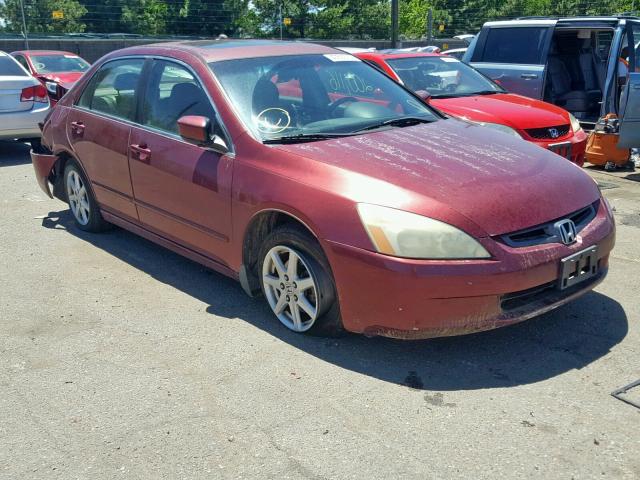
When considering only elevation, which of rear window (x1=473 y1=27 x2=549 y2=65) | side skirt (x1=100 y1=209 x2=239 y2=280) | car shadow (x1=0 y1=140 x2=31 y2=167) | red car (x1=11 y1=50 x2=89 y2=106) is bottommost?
car shadow (x1=0 y1=140 x2=31 y2=167)

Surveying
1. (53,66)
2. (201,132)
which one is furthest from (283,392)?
(53,66)

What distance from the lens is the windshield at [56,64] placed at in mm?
14898

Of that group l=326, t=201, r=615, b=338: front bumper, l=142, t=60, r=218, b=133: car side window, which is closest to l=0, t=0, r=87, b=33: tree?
l=142, t=60, r=218, b=133: car side window

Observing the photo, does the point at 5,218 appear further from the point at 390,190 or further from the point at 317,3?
the point at 317,3

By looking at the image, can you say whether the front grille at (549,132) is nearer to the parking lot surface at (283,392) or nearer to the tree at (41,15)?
the parking lot surface at (283,392)

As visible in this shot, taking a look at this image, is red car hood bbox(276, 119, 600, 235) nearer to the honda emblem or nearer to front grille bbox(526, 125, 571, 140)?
the honda emblem

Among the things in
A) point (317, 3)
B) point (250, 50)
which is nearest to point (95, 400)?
point (250, 50)

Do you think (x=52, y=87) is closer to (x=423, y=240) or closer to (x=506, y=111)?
(x=506, y=111)

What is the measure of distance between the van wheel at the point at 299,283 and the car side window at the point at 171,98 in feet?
3.49

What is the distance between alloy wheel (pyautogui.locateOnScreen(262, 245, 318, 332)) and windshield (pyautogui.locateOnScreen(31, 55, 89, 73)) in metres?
12.2

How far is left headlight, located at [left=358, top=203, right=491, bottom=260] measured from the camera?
3.55 meters

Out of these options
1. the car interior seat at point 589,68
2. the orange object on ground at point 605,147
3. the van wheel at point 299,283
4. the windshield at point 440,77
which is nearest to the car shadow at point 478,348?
the van wheel at point 299,283

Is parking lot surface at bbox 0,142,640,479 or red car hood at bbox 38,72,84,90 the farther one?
red car hood at bbox 38,72,84,90

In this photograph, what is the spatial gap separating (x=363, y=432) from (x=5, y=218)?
5225 mm
